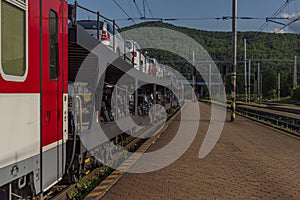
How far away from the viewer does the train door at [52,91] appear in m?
5.29

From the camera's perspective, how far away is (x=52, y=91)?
559cm

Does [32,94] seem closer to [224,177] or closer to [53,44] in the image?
[53,44]

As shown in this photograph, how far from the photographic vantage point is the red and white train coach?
14.2 ft

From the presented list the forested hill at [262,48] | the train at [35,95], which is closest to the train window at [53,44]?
the train at [35,95]

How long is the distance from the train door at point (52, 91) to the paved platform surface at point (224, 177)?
5.58ft

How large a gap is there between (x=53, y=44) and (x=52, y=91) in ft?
2.15

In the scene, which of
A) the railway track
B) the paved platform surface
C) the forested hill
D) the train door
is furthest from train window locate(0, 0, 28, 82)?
the forested hill

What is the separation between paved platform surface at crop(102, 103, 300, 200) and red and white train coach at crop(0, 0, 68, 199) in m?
2.00

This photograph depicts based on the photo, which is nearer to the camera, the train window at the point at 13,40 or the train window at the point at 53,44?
the train window at the point at 13,40

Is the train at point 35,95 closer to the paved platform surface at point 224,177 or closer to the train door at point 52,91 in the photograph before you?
the train door at point 52,91

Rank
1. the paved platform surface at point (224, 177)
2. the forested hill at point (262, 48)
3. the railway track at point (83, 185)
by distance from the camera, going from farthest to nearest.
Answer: the forested hill at point (262, 48)
the paved platform surface at point (224, 177)
the railway track at point (83, 185)

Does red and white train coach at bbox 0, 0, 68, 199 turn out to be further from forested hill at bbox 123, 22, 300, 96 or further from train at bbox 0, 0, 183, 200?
forested hill at bbox 123, 22, 300, 96

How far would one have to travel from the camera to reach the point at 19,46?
462cm

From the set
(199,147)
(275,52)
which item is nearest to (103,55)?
(199,147)
